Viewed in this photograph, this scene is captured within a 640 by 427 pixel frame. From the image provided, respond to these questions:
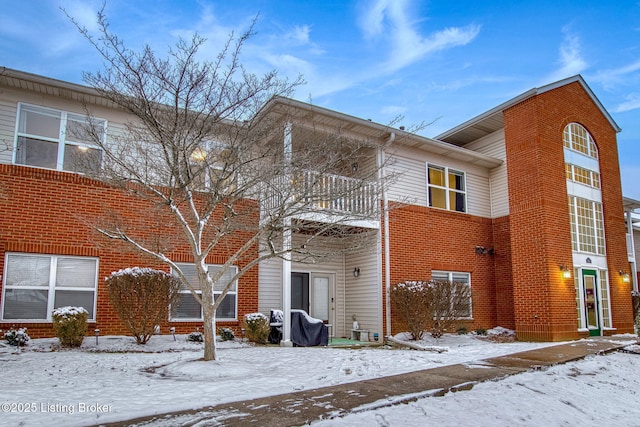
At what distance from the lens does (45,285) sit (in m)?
10.1

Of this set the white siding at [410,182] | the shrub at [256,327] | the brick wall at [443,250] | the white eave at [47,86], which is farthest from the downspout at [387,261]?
the white eave at [47,86]

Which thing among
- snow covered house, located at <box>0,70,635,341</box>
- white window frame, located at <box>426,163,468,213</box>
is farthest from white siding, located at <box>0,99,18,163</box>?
white window frame, located at <box>426,163,468,213</box>

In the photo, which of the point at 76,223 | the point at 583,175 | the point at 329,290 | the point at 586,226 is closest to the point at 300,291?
the point at 329,290

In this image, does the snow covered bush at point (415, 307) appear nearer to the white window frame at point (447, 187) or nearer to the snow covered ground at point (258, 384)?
the snow covered ground at point (258, 384)

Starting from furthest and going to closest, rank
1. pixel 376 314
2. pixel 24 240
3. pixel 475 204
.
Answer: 1. pixel 475 204
2. pixel 376 314
3. pixel 24 240

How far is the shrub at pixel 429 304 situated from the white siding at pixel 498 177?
4.28 meters

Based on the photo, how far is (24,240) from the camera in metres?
10.0

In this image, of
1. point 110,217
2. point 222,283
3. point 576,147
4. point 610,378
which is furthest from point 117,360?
point 576,147

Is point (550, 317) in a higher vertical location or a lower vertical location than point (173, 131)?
lower

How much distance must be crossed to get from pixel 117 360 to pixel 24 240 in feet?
12.8

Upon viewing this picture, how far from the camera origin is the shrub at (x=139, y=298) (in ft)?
32.3

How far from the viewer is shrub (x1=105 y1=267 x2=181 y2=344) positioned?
9836 millimetres

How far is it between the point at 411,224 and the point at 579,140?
23.0 ft

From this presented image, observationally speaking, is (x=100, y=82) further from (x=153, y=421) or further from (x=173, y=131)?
(x=153, y=421)
